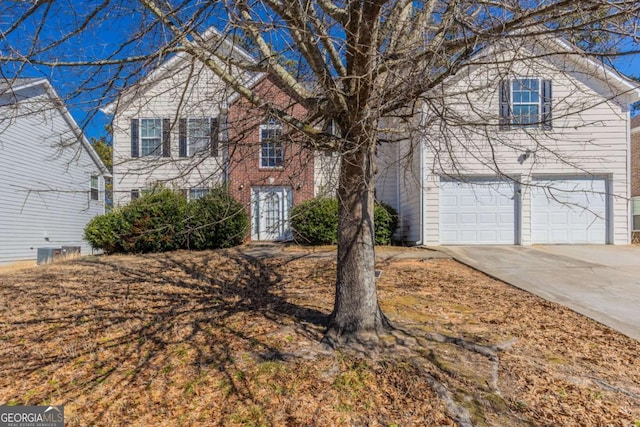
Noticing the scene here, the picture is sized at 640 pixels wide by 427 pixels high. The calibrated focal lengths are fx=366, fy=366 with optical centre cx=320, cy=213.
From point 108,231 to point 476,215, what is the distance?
10929 millimetres

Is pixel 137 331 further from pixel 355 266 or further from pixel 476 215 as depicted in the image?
pixel 476 215

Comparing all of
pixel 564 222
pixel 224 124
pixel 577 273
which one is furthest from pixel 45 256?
pixel 564 222

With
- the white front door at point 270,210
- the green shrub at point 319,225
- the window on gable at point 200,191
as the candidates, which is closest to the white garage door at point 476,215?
the green shrub at point 319,225

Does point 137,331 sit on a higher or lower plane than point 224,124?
lower

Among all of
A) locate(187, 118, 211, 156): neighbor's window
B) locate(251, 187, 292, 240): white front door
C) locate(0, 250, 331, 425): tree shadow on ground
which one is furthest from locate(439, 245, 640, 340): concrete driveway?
locate(187, 118, 211, 156): neighbor's window

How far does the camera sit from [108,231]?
1084 centimetres

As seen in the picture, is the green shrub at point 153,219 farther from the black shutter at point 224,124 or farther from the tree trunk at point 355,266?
the tree trunk at point 355,266

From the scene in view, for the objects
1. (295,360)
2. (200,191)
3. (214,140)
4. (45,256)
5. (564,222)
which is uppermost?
(214,140)

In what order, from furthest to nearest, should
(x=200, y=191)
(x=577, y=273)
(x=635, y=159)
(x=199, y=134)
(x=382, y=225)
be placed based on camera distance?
1. (x=635, y=159)
2. (x=382, y=225)
3. (x=200, y=191)
4. (x=577, y=273)
5. (x=199, y=134)

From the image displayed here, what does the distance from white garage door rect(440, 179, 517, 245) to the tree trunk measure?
290 inches

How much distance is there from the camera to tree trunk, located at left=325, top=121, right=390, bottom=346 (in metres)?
4.08

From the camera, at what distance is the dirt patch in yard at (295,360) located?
2957 millimetres

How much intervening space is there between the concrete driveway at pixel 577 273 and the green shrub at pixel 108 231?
9332mm

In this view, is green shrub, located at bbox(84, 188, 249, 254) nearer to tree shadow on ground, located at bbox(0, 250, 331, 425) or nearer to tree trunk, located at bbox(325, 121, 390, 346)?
tree shadow on ground, located at bbox(0, 250, 331, 425)
